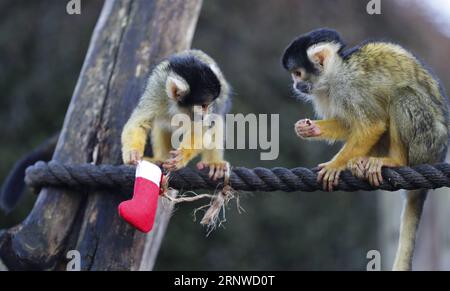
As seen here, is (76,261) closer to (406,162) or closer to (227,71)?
(406,162)

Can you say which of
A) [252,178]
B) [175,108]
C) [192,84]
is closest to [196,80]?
[192,84]

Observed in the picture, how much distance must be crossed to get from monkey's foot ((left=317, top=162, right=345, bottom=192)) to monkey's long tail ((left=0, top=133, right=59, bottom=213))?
2036 millimetres

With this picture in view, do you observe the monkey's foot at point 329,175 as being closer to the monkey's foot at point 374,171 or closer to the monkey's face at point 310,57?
the monkey's foot at point 374,171

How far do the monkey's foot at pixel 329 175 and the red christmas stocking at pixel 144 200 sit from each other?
0.87 m

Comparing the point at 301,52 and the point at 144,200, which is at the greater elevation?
the point at 301,52

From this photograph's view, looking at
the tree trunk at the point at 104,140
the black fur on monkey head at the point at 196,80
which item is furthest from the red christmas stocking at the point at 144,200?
the black fur on monkey head at the point at 196,80

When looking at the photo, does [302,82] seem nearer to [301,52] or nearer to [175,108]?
[301,52]

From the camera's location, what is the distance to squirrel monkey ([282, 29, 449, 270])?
12.4 ft

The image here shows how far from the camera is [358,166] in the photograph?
3711 millimetres

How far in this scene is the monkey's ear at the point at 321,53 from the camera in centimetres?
409

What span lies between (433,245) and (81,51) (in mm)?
5264

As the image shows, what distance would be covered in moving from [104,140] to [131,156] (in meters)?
0.30

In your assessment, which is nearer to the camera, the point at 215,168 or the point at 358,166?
the point at 358,166

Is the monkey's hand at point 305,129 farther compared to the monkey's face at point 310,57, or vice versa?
the monkey's face at point 310,57
